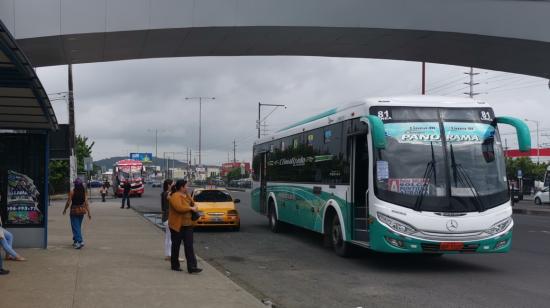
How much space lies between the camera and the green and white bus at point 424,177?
11.0 metres

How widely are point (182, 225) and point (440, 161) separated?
4739 millimetres

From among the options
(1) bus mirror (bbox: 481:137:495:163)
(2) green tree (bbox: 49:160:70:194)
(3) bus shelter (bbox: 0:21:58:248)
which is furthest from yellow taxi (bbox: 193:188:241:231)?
(2) green tree (bbox: 49:160:70:194)

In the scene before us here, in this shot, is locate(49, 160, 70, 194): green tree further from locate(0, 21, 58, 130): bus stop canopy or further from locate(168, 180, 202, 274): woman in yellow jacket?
locate(168, 180, 202, 274): woman in yellow jacket

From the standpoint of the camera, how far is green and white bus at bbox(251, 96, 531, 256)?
36.1 feet

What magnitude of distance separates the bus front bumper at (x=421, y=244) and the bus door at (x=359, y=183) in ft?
3.41

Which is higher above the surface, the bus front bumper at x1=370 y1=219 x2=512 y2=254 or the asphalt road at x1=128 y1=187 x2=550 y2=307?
the bus front bumper at x1=370 y1=219 x2=512 y2=254

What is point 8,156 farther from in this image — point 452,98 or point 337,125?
point 452,98

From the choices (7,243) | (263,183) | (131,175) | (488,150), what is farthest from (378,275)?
(131,175)

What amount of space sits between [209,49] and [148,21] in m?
3.36

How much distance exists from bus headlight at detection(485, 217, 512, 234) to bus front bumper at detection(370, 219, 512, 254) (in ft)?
0.35

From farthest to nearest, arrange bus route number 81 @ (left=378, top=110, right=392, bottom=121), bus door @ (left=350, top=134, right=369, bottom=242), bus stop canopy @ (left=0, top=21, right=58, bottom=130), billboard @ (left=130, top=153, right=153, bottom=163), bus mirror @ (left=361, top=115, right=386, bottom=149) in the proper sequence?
1. billboard @ (left=130, top=153, right=153, bottom=163)
2. bus door @ (left=350, top=134, right=369, bottom=242)
3. bus route number 81 @ (left=378, top=110, right=392, bottom=121)
4. bus mirror @ (left=361, top=115, right=386, bottom=149)
5. bus stop canopy @ (left=0, top=21, right=58, bottom=130)

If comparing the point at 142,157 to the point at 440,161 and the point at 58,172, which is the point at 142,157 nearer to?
the point at 58,172

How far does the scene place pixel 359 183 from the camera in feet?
41.1

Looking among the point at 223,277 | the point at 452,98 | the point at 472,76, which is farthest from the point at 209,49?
the point at 472,76
